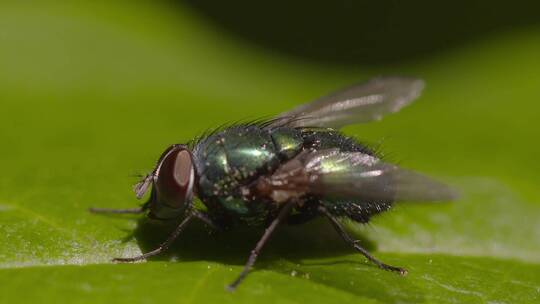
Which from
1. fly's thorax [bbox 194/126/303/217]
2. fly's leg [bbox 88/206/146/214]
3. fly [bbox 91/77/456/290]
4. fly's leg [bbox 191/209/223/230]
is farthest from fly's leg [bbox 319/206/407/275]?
fly's leg [bbox 88/206/146/214]

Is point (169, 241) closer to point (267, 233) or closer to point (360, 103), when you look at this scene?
point (267, 233)

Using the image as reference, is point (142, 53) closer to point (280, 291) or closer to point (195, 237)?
point (195, 237)

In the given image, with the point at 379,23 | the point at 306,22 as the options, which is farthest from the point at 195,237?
the point at 306,22

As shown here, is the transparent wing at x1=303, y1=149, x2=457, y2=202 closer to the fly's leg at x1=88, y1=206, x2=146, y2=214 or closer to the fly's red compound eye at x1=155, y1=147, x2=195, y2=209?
the fly's red compound eye at x1=155, y1=147, x2=195, y2=209

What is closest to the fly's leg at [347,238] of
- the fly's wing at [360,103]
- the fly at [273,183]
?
the fly at [273,183]

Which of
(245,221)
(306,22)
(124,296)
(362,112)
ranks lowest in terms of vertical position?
(124,296)

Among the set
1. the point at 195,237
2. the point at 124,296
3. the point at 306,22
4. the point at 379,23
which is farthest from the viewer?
the point at 306,22
